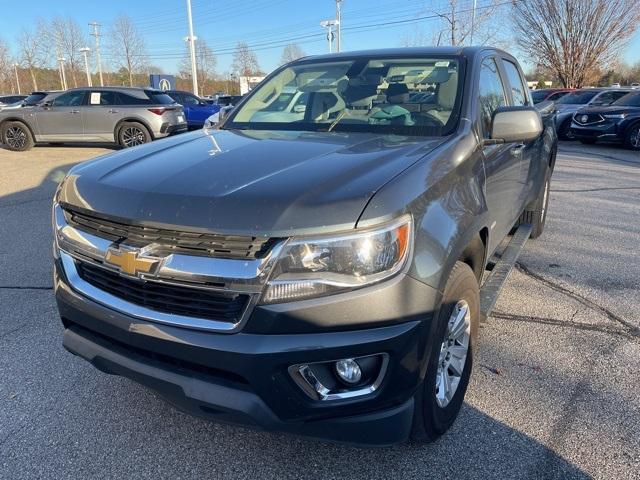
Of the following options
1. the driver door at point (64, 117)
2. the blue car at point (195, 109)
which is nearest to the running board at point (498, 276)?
the driver door at point (64, 117)

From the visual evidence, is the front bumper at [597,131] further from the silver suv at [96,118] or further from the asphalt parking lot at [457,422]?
the asphalt parking lot at [457,422]

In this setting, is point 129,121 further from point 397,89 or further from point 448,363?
point 448,363

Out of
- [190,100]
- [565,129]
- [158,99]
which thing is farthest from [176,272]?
[190,100]

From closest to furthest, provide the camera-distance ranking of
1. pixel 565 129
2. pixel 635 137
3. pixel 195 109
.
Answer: pixel 635 137 < pixel 565 129 < pixel 195 109

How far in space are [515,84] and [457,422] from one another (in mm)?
2979

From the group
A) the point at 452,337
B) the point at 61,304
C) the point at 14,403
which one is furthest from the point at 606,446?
the point at 14,403

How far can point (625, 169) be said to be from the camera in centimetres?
1059

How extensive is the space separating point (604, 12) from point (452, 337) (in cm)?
3417

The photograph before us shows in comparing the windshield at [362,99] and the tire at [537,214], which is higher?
the windshield at [362,99]

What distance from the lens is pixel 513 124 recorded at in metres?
2.72

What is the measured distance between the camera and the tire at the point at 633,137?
13.5m

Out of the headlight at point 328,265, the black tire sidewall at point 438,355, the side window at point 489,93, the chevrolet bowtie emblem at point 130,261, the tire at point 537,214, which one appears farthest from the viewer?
the tire at point 537,214

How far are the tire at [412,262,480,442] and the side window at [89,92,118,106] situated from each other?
12739 mm

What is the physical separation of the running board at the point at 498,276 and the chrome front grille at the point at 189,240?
58.6 inches
